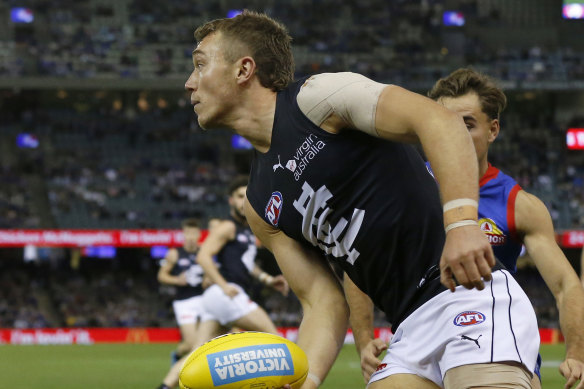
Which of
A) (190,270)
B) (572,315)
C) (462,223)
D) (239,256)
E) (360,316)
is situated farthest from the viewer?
(190,270)

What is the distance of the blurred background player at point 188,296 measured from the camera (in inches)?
423

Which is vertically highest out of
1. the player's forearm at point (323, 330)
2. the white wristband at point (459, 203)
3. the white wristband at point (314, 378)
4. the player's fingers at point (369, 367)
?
the white wristband at point (459, 203)

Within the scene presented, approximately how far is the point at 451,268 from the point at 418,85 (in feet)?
106

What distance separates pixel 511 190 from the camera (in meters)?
4.52

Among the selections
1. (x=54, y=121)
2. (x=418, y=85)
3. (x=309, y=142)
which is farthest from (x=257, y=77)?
(x=54, y=121)

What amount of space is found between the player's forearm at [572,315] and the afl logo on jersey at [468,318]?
2.92 ft

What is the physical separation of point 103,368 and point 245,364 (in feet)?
43.5

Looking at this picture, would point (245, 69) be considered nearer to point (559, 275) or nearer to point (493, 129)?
point (493, 129)

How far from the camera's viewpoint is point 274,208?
3.74 meters

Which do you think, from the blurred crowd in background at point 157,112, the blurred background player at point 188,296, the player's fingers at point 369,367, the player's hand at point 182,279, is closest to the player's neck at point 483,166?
the player's fingers at point 369,367

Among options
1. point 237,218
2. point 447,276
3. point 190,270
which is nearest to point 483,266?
point 447,276

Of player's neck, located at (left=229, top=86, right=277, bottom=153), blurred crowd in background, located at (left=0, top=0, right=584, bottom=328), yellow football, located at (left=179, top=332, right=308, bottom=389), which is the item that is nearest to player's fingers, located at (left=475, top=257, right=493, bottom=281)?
yellow football, located at (left=179, top=332, right=308, bottom=389)

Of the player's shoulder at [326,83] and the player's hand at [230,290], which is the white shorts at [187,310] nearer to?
the player's hand at [230,290]

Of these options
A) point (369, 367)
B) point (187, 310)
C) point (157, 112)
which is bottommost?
point (157, 112)
